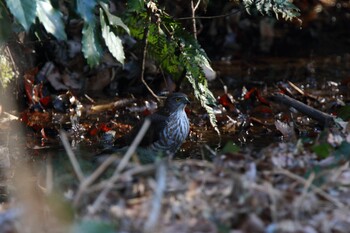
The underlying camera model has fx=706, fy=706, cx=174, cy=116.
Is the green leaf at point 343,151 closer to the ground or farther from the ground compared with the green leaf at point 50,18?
closer to the ground

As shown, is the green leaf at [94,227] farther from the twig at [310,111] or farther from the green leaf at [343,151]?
the twig at [310,111]

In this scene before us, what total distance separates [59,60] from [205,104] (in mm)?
2817

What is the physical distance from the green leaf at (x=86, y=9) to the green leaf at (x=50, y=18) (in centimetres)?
17

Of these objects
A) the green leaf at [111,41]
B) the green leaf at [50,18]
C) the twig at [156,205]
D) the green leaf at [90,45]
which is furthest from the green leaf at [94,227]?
the green leaf at [111,41]

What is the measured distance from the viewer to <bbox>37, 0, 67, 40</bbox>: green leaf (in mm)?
4805

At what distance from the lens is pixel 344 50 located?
12125 millimetres

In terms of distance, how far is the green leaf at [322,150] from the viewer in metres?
4.50

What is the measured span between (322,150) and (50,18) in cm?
Answer: 203

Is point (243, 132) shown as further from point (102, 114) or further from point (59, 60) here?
point (59, 60)

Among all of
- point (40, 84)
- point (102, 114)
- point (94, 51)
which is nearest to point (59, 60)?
point (40, 84)

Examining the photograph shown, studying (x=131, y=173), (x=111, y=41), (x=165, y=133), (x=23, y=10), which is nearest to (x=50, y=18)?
(x=23, y=10)

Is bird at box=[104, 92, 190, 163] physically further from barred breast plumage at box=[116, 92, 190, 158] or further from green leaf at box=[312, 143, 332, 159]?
green leaf at box=[312, 143, 332, 159]

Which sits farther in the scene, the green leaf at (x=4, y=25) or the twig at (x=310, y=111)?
the twig at (x=310, y=111)

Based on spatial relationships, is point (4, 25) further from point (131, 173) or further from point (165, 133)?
point (165, 133)
